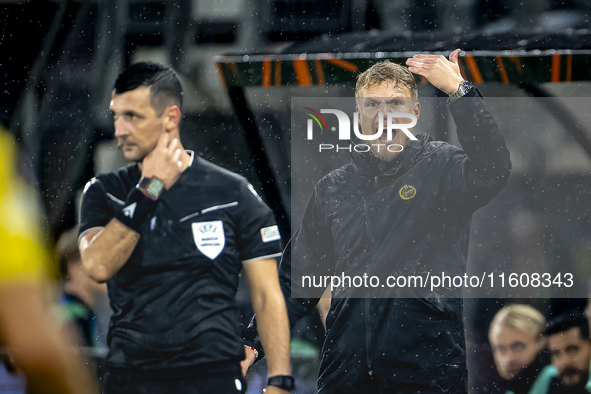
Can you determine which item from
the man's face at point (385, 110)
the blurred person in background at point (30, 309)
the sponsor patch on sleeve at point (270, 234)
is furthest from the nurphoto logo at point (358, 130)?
the blurred person in background at point (30, 309)


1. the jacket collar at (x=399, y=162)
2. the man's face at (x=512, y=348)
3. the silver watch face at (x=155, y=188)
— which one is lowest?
the man's face at (x=512, y=348)

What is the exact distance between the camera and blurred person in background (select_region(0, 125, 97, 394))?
334cm

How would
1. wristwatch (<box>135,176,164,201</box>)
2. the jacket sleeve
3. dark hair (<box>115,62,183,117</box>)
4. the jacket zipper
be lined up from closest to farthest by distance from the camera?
1. the jacket sleeve
2. the jacket zipper
3. wristwatch (<box>135,176,164,201</box>)
4. dark hair (<box>115,62,183,117</box>)

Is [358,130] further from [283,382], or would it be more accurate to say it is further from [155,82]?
[283,382]

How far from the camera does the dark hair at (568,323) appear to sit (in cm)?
315

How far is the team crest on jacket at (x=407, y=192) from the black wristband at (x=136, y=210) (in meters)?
1.43

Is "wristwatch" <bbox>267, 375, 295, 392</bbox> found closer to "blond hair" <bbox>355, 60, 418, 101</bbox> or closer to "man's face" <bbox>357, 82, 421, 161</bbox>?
"man's face" <bbox>357, 82, 421, 161</bbox>

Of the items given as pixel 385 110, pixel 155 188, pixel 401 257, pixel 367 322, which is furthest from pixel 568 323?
pixel 155 188

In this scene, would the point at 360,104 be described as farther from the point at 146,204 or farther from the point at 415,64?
the point at 146,204

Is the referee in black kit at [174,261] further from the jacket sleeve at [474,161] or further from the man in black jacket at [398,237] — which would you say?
the jacket sleeve at [474,161]

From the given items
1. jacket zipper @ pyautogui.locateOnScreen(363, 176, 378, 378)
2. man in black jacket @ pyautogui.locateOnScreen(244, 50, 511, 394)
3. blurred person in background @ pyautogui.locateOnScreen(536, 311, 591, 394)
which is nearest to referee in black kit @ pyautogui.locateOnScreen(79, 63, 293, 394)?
man in black jacket @ pyautogui.locateOnScreen(244, 50, 511, 394)

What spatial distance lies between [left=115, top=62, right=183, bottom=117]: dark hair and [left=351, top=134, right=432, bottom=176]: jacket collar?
1.20m

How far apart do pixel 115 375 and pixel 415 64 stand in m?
2.55

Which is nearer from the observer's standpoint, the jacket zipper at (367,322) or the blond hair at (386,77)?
the jacket zipper at (367,322)
